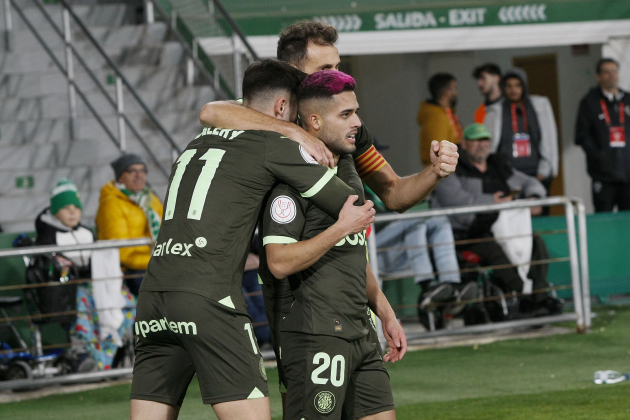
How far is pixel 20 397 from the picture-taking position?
778 centimetres

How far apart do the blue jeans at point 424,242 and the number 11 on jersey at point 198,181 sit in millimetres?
5493

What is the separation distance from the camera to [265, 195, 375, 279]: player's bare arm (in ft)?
12.3

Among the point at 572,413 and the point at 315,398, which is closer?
the point at 315,398

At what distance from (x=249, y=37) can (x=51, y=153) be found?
2878mm

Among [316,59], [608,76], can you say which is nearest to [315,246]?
[316,59]

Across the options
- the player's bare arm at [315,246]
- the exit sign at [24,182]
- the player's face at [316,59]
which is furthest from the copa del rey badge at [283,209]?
the exit sign at [24,182]

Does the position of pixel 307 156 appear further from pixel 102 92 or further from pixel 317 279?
pixel 102 92

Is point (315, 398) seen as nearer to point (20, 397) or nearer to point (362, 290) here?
point (362, 290)

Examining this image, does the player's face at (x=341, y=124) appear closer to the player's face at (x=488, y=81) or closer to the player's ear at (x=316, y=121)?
the player's ear at (x=316, y=121)

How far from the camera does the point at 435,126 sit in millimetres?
11688

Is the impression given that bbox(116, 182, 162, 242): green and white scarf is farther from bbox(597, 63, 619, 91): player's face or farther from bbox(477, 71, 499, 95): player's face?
bbox(597, 63, 619, 91): player's face

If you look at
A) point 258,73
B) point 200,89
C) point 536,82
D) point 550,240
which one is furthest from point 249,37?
point 258,73

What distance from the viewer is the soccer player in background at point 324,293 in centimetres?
381

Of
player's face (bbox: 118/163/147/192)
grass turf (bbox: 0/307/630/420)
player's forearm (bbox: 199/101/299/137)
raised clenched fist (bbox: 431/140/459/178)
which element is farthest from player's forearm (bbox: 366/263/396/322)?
player's face (bbox: 118/163/147/192)
